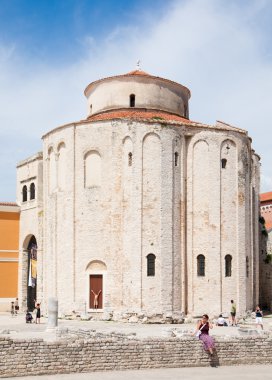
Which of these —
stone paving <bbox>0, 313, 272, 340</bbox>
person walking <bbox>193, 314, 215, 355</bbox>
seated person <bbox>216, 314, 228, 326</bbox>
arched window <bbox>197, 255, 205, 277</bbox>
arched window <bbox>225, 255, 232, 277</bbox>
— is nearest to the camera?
person walking <bbox>193, 314, 215, 355</bbox>

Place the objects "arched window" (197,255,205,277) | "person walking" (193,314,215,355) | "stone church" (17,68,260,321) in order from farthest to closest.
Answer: "arched window" (197,255,205,277), "stone church" (17,68,260,321), "person walking" (193,314,215,355)

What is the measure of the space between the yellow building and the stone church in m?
5.21

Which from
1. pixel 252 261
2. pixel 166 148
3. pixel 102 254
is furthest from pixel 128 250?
pixel 252 261

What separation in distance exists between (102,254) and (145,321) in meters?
3.90

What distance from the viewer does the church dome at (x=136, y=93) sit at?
3522 centimetres

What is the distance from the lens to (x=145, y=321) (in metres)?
29.4

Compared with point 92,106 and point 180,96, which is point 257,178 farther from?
point 92,106

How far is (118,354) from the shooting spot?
668 inches

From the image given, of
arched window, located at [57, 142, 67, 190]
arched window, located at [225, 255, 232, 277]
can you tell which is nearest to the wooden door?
arched window, located at [57, 142, 67, 190]

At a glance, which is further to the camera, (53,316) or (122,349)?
(53,316)

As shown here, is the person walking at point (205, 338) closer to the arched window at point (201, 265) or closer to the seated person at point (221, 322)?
the seated person at point (221, 322)

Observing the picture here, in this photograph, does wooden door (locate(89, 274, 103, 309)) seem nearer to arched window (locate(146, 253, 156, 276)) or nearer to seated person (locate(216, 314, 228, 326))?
arched window (locate(146, 253, 156, 276))

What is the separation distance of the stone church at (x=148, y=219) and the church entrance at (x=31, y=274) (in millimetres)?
3507

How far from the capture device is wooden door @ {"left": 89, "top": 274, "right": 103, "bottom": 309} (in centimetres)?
3064
